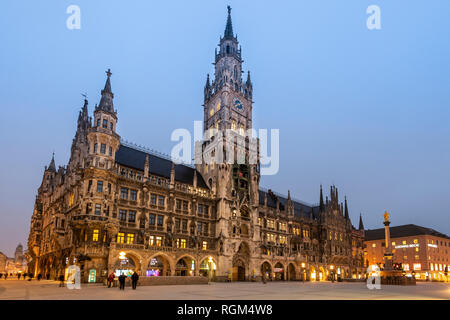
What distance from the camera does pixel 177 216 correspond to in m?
54.3

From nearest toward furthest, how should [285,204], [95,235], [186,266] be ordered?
[95,235]
[186,266]
[285,204]

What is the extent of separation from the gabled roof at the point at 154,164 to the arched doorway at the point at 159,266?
45.4 ft

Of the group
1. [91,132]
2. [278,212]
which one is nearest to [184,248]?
[91,132]

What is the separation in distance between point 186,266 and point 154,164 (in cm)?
1857

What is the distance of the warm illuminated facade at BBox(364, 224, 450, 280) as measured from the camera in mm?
100000

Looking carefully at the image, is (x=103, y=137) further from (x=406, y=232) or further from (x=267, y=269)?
(x=406, y=232)

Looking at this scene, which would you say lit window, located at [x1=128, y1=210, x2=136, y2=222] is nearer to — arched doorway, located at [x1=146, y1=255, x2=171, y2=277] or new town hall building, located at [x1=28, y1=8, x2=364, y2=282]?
new town hall building, located at [x1=28, y1=8, x2=364, y2=282]

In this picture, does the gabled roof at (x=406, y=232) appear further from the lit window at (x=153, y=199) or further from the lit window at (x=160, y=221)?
the lit window at (x=153, y=199)

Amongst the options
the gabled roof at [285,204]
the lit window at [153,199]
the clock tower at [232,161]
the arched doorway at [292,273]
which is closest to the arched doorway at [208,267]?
the clock tower at [232,161]

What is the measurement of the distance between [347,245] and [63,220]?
70.0 metres

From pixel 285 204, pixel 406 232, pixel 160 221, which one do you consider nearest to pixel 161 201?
pixel 160 221

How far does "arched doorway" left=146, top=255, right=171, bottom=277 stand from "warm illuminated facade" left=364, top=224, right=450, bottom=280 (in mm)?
73800

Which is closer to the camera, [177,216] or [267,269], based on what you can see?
[177,216]
